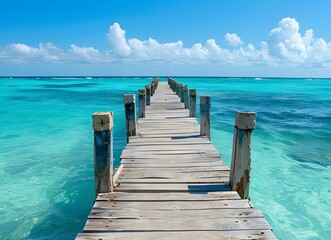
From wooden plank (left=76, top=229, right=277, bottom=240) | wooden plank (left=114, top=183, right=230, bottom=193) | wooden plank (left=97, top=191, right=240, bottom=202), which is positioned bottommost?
wooden plank (left=76, top=229, right=277, bottom=240)

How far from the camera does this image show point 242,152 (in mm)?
4000

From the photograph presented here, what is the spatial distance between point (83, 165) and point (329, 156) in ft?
31.7

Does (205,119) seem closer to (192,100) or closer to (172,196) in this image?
(192,100)

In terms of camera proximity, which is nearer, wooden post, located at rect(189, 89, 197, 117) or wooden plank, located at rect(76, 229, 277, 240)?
wooden plank, located at rect(76, 229, 277, 240)

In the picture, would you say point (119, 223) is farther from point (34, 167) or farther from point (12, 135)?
point (12, 135)

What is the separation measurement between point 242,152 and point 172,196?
4.03ft

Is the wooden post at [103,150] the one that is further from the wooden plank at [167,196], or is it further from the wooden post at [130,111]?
the wooden post at [130,111]

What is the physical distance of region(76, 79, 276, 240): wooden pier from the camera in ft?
10.3

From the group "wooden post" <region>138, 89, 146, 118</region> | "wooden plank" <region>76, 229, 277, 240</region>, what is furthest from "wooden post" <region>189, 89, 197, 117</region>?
"wooden plank" <region>76, 229, 277, 240</region>

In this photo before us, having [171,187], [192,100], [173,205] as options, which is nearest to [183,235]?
[173,205]

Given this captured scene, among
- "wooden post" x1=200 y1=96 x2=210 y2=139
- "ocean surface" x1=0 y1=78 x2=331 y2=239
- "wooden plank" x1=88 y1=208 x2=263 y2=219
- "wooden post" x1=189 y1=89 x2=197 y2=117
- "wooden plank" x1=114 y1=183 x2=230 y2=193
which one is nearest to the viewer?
"wooden plank" x1=88 y1=208 x2=263 y2=219

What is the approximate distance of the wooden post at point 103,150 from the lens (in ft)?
12.2

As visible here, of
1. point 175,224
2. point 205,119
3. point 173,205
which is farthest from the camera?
point 205,119

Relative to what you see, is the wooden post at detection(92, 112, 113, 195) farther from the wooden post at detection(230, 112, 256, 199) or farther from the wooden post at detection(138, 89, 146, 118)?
the wooden post at detection(138, 89, 146, 118)
